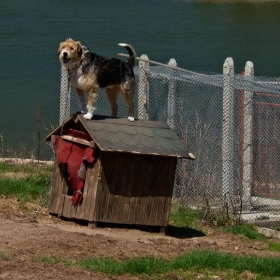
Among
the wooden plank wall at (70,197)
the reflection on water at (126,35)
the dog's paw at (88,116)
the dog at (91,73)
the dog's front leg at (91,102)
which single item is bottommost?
the wooden plank wall at (70,197)

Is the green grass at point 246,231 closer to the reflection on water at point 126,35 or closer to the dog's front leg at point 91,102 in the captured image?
the dog's front leg at point 91,102

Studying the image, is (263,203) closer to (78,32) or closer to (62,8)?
(78,32)

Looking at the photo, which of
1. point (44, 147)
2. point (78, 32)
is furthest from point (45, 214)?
point (78, 32)

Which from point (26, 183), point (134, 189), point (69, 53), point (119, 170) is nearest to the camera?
point (69, 53)

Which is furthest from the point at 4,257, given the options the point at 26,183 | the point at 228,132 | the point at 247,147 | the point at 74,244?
the point at 247,147

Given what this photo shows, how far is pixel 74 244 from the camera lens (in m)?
6.41

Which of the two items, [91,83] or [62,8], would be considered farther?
[62,8]

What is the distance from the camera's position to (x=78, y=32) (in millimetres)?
23922

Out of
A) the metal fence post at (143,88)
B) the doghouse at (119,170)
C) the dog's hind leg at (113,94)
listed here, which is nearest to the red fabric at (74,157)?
the doghouse at (119,170)

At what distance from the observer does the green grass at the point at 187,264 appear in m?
5.77

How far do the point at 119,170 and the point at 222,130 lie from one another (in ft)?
6.97

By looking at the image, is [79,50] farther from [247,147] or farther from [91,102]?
[247,147]

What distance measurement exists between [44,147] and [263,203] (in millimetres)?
6319

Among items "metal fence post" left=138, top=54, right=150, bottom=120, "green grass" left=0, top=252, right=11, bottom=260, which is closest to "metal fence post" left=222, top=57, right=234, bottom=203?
"metal fence post" left=138, top=54, right=150, bottom=120
